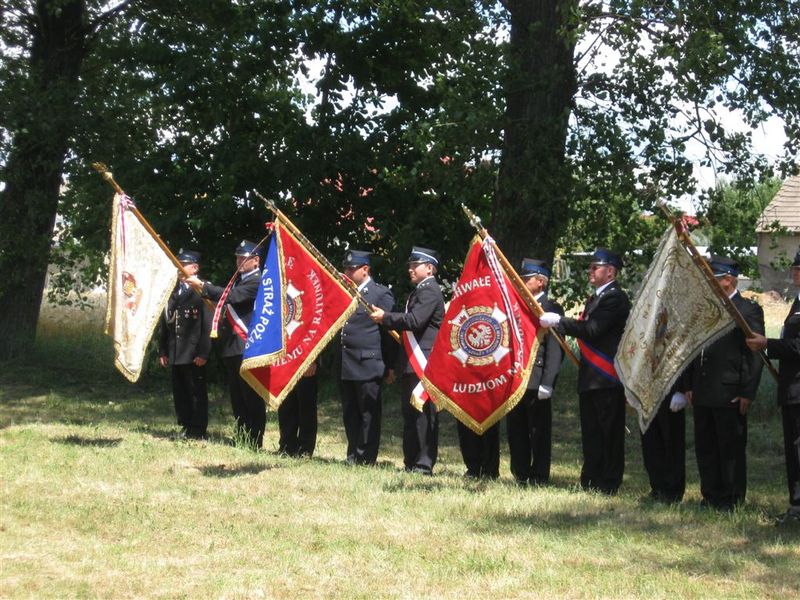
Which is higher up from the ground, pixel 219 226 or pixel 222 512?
pixel 219 226

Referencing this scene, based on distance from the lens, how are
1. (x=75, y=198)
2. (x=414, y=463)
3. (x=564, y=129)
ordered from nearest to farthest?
(x=414, y=463) → (x=564, y=129) → (x=75, y=198)

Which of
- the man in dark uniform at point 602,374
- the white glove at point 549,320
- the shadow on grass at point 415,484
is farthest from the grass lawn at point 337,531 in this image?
the white glove at point 549,320

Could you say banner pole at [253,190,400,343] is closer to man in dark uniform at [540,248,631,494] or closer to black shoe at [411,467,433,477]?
black shoe at [411,467,433,477]

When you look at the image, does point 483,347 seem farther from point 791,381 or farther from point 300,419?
point 300,419

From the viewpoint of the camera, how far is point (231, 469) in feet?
34.9

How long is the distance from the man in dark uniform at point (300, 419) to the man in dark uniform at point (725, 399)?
3.91 metres

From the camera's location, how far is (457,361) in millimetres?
9758

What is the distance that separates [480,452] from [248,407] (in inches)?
108

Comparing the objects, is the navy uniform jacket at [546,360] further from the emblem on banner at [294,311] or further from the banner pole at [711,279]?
the emblem on banner at [294,311]

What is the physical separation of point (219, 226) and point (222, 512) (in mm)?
10093

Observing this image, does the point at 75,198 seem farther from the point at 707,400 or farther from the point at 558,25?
the point at 707,400

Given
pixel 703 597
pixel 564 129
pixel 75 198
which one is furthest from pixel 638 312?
pixel 75 198

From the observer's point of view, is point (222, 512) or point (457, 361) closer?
point (222, 512)

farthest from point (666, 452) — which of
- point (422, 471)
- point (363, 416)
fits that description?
point (363, 416)
